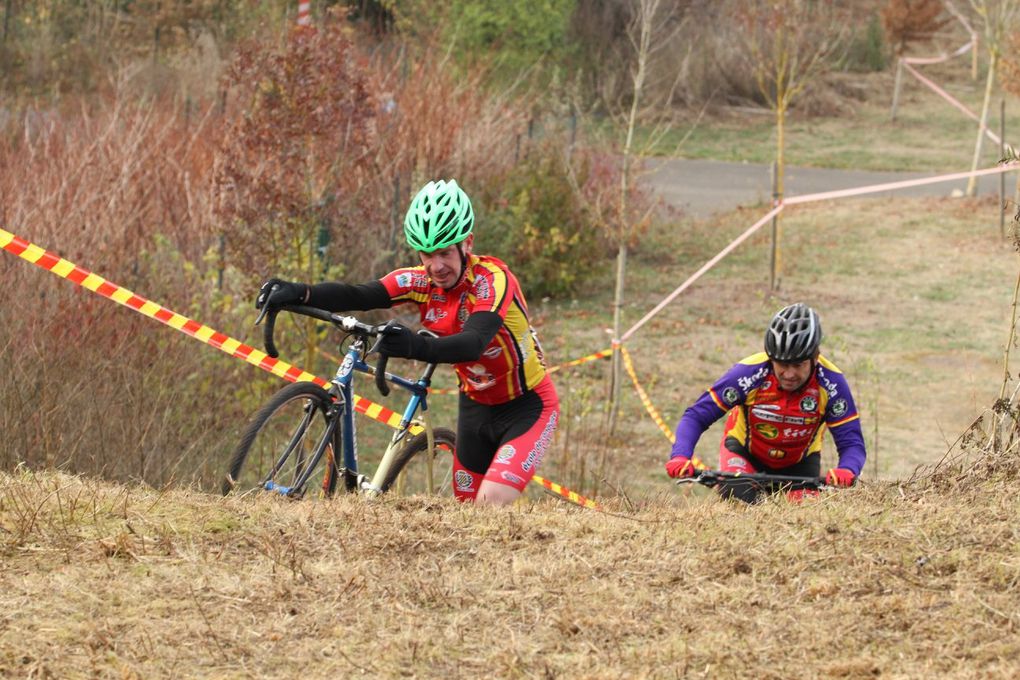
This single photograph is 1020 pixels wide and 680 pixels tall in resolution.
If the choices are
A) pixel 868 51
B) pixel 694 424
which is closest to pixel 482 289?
pixel 694 424

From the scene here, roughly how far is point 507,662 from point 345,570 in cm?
90

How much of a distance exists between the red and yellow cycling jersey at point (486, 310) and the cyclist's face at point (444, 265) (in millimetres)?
65

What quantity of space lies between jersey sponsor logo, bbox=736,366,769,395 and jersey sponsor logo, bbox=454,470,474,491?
147cm

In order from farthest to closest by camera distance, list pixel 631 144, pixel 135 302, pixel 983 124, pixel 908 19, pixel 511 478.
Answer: pixel 908 19 < pixel 983 124 < pixel 631 144 < pixel 135 302 < pixel 511 478

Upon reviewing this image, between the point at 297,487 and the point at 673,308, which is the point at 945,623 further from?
the point at 673,308

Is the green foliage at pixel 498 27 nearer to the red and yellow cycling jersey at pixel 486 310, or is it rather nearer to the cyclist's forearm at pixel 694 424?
the cyclist's forearm at pixel 694 424

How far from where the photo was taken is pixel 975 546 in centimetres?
506

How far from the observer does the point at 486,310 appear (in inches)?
261

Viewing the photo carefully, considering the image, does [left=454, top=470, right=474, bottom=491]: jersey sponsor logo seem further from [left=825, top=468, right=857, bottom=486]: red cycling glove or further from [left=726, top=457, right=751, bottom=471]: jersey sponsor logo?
[left=825, top=468, right=857, bottom=486]: red cycling glove

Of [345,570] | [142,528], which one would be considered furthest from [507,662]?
[142,528]

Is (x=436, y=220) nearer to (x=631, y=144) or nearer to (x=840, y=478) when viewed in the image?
(x=840, y=478)

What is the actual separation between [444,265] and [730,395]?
1741 mm

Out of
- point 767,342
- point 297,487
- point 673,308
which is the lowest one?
point 673,308

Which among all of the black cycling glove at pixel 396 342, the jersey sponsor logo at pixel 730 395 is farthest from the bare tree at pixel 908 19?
the black cycling glove at pixel 396 342
